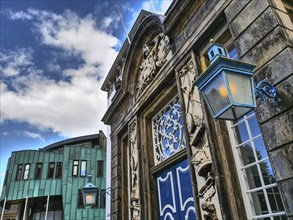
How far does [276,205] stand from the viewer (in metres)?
Result: 2.98

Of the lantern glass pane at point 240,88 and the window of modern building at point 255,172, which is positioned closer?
the lantern glass pane at point 240,88

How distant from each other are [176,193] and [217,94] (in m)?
3.18

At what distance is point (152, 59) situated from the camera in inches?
246

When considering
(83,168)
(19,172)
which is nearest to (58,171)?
(83,168)

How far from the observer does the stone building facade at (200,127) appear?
280 cm

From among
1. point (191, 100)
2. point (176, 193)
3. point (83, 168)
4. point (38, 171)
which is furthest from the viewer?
point (83, 168)

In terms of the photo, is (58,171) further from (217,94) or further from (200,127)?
(217,94)

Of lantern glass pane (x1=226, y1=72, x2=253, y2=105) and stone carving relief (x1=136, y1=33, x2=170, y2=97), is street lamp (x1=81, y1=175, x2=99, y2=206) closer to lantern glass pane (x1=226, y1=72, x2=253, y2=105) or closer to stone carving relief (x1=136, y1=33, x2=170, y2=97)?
stone carving relief (x1=136, y1=33, x2=170, y2=97)

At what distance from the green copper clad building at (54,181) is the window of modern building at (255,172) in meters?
19.5

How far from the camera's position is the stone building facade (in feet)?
9.18

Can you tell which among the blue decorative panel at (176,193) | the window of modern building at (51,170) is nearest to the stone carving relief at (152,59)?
the blue decorative panel at (176,193)

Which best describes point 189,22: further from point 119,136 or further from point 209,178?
point 119,136

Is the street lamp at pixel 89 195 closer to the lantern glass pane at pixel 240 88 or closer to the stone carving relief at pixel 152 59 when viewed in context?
the stone carving relief at pixel 152 59

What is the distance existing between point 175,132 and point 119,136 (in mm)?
2828
